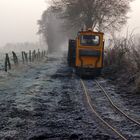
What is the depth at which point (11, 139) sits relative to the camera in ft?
31.8

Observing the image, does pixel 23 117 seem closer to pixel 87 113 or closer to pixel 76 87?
pixel 87 113

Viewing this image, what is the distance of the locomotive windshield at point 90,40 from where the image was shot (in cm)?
2498

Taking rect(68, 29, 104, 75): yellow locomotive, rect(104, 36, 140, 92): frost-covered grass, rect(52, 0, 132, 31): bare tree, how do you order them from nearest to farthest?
rect(104, 36, 140, 92): frost-covered grass
rect(68, 29, 104, 75): yellow locomotive
rect(52, 0, 132, 31): bare tree

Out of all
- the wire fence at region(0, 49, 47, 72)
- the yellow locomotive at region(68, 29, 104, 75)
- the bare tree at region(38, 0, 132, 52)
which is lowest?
the wire fence at region(0, 49, 47, 72)

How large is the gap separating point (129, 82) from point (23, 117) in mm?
10201

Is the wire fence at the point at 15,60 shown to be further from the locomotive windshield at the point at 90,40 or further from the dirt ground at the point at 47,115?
the dirt ground at the point at 47,115

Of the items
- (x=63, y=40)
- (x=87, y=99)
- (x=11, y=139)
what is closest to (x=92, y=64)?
(x=87, y=99)

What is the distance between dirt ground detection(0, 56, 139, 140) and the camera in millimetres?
10242

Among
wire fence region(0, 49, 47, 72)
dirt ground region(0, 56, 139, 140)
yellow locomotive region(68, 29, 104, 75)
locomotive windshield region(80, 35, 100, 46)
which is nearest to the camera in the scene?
dirt ground region(0, 56, 139, 140)

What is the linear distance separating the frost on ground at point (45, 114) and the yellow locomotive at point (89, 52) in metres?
4.76

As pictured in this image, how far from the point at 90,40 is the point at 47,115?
13.0m

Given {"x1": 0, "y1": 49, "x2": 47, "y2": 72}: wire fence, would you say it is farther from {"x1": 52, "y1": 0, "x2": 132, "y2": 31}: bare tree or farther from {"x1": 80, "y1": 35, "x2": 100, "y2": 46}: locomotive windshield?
{"x1": 52, "y1": 0, "x2": 132, "y2": 31}: bare tree

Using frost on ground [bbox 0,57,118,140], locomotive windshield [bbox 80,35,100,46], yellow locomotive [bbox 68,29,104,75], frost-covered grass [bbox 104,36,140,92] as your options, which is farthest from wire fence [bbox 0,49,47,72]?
frost on ground [bbox 0,57,118,140]

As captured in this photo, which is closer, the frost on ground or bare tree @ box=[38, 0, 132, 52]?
the frost on ground
